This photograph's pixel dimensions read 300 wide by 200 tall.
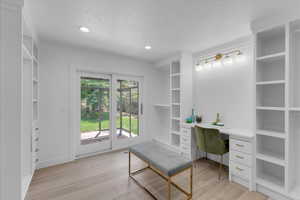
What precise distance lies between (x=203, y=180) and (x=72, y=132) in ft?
9.40

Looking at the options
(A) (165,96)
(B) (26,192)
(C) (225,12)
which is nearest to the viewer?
(C) (225,12)

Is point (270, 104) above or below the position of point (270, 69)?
below

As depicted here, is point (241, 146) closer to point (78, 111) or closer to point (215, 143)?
point (215, 143)

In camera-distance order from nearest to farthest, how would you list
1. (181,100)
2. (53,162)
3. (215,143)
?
1. (215,143)
2. (53,162)
3. (181,100)

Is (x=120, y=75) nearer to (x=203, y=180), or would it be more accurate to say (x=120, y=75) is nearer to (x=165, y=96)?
(x=165, y=96)

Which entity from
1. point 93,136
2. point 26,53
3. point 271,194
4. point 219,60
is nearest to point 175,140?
point 271,194

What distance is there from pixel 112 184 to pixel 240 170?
2.09 m

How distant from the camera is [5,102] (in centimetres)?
132

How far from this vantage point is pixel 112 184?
2.19m

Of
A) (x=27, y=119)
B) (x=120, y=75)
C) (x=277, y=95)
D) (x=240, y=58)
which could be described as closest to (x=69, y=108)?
(x=27, y=119)

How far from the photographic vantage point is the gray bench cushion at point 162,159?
1706 mm

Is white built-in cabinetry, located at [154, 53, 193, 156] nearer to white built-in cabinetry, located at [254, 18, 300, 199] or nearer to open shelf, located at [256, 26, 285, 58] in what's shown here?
white built-in cabinetry, located at [254, 18, 300, 199]

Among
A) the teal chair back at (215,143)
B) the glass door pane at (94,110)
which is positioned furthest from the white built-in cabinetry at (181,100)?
the glass door pane at (94,110)

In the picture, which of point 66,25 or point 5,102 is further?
Answer: point 66,25
